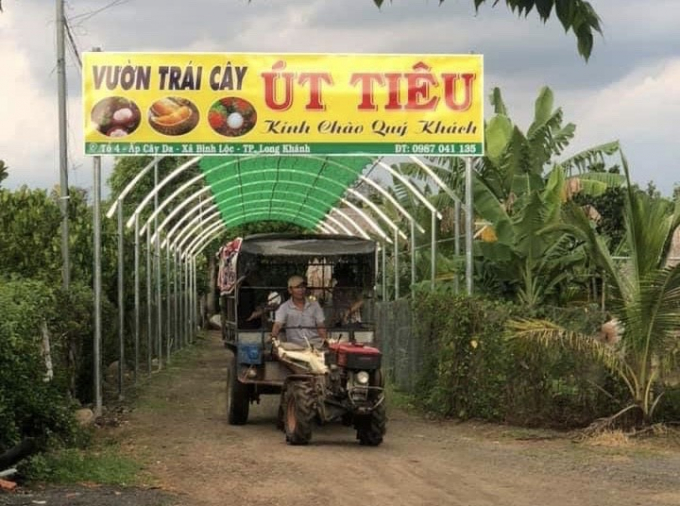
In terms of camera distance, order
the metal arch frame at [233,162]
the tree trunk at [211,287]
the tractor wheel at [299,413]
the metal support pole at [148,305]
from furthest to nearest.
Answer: the tree trunk at [211,287]
the metal support pole at [148,305]
the metal arch frame at [233,162]
the tractor wheel at [299,413]

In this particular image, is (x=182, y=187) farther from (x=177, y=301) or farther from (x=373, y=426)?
(x=177, y=301)

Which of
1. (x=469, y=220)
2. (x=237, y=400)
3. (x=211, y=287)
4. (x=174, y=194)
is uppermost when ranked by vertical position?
(x=174, y=194)

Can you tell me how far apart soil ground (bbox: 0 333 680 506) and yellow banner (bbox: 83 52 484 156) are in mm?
4109

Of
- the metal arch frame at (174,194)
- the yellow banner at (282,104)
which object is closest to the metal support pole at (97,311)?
the yellow banner at (282,104)

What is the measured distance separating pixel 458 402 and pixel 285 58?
18.6ft

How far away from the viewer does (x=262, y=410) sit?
1759cm

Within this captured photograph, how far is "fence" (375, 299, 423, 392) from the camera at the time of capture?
19.1 meters

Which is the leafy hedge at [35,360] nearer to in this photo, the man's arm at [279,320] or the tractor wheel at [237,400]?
the tractor wheel at [237,400]

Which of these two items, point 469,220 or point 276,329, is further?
point 469,220

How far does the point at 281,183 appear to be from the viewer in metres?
26.2

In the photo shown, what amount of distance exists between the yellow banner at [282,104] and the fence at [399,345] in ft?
11.0

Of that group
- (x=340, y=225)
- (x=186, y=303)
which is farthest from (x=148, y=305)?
(x=186, y=303)

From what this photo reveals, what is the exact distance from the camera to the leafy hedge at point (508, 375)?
14.4 metres

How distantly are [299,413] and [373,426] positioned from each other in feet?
2.97
